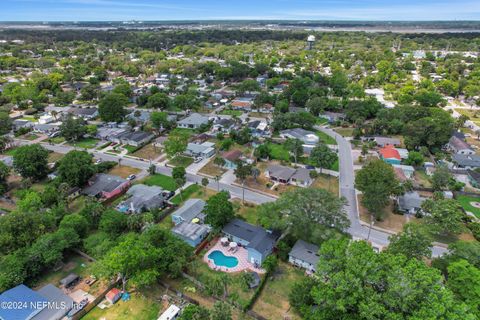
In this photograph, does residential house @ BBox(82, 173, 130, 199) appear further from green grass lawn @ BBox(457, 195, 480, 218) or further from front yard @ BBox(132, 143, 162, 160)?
green grass lawn @ BBox(457, 195, 480, 218)

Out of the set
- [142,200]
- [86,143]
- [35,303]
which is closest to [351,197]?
[142,200]

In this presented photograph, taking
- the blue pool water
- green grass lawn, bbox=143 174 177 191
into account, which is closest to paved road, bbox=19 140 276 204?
green grass lawn, bbox=143 174 177 191

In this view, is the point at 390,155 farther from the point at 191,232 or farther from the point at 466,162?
the point at 191,232

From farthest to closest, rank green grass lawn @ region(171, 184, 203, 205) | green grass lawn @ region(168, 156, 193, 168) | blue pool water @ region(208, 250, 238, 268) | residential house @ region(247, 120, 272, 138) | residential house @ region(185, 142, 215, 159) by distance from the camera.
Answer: residential house @ region(247, 120, 272, 138)
residential house @ region(185, 142, 215, 159)
green grass lawn @ region(168, 156, 193, 168)
green grass lawn @ region(171, 184, 203, 205)
blue pool water @ region(208, 250, 238, 268)

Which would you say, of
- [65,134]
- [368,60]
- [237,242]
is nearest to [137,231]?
[237,242]

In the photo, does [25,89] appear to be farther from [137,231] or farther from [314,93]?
[314,93]
